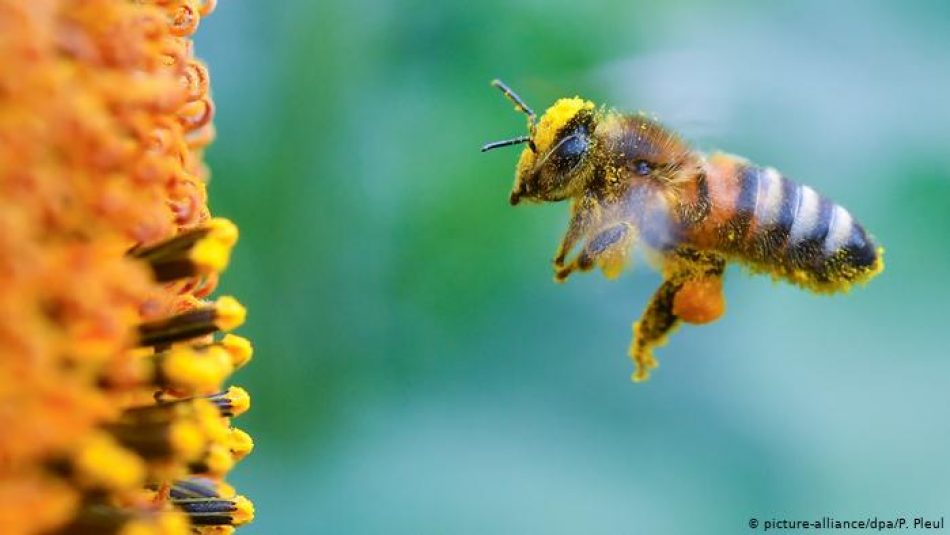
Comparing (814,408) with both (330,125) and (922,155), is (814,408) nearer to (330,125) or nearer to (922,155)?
(922,155)

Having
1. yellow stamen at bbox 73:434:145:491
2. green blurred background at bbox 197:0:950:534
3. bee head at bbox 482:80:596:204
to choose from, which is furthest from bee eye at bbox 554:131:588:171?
yellow stamen at bbox 73:434:145:491

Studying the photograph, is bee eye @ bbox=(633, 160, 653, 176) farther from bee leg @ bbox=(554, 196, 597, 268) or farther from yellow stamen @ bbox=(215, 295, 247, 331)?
yellow stamen @ bbox=(215, 295, 247, 331)

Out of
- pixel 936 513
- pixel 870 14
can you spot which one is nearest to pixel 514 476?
pixel 936 513

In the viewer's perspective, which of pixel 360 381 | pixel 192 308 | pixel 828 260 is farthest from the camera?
pixel 360 381

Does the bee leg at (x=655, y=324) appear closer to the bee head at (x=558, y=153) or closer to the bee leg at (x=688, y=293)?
the bee leg at (x=688, y=293)

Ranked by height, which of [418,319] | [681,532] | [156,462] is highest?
[418,319]

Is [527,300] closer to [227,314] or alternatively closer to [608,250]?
[608,250]

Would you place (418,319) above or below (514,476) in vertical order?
above

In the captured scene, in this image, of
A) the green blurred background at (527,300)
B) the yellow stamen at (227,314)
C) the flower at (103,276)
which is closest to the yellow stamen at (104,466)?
the flower at (103,276)
